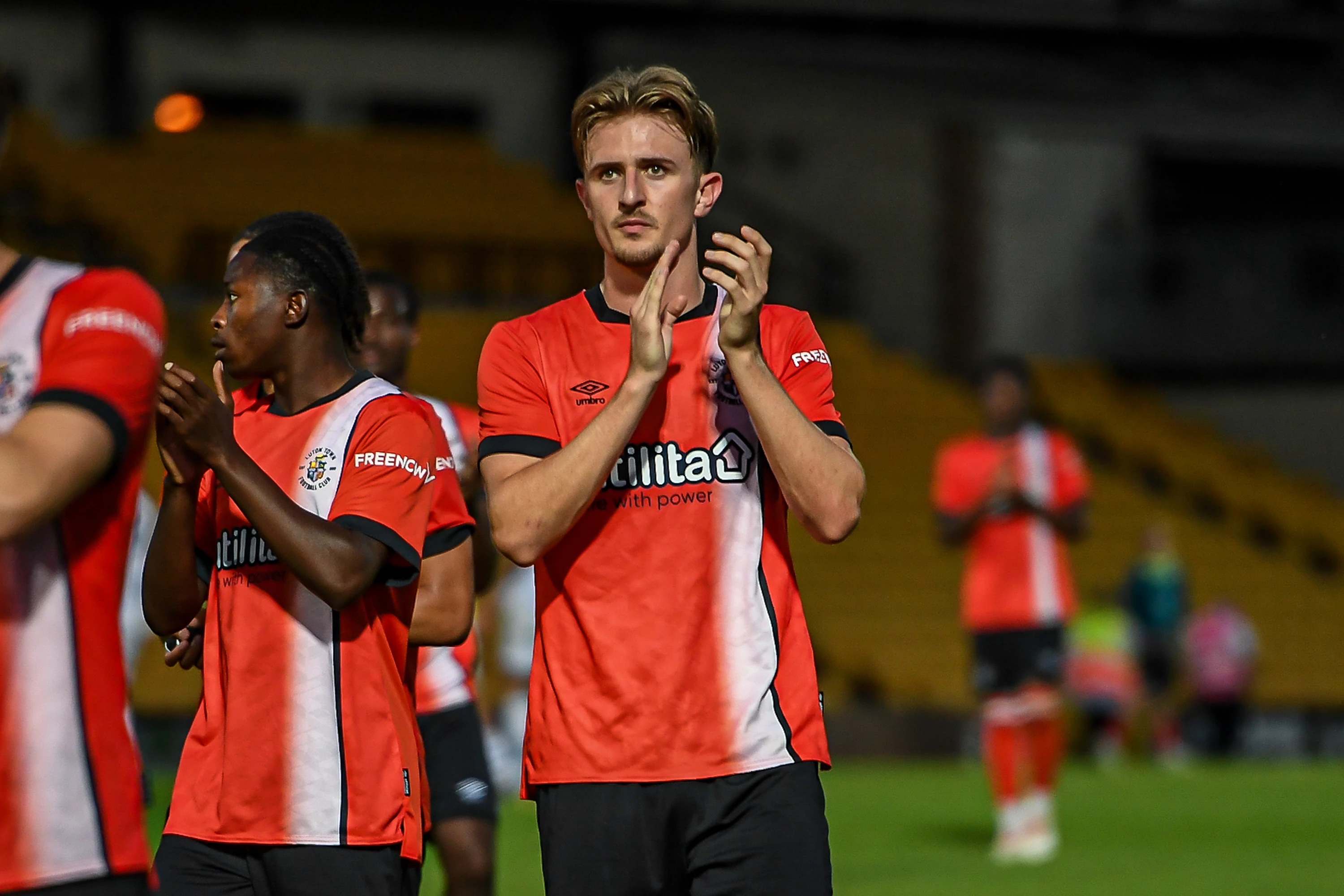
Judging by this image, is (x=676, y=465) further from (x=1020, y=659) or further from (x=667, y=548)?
(x=1020, y=659)

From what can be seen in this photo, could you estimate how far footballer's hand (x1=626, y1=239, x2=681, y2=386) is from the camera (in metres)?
3.80

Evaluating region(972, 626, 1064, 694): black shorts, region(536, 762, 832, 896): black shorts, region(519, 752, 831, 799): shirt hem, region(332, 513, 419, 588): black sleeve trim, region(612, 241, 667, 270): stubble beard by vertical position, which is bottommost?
region(536, 762, 832, 896): black shorts

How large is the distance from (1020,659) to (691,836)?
665cm

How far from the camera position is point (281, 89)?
27031 mm

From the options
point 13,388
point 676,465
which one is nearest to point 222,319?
point 676,465

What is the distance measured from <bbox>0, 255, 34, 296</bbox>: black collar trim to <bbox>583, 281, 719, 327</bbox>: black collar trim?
1.35 meters

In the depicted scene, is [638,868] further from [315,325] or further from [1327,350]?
[1327,350]

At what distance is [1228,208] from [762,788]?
28.0 m

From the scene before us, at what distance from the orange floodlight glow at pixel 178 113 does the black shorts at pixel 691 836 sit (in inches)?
195

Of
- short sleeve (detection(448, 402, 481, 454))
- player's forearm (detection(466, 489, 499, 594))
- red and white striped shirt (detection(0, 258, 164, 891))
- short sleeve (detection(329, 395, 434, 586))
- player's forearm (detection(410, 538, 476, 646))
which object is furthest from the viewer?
short sleeve (detection(448, 402, 481, 454))

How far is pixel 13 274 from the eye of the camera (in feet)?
9.84

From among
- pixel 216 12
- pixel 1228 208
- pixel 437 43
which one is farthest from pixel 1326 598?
pixel 216 12

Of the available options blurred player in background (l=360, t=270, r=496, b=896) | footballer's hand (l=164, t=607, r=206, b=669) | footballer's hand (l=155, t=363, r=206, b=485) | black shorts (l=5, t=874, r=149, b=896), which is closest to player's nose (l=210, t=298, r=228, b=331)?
footballer's hand (l=155, t=363, r=206, b=485)

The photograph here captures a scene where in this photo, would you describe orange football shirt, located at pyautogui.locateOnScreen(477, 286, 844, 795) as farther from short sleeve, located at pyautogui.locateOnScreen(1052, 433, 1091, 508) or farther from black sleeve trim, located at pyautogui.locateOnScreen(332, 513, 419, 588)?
short sleeve, located at pyautogui.locateOnScreen(1052, 433, 1091, 508)
